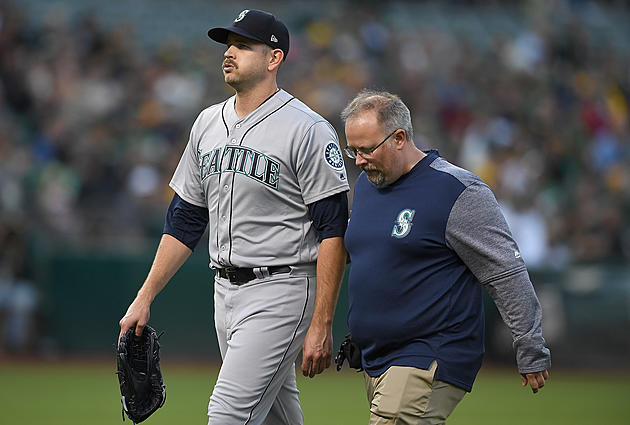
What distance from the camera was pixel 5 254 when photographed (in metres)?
12.0

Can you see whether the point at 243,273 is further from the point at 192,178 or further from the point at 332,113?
the point at 332,113

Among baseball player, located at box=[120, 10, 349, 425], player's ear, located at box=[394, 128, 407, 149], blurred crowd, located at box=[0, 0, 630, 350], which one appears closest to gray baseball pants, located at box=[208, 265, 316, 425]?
baseball player, located at box=[120, 10, 349, 425]

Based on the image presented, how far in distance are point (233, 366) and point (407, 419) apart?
0.87 meters

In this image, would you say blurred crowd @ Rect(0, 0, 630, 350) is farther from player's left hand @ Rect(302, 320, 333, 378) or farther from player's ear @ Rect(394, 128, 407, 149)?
player's ear @ Rect(394, 128, 407, 149)

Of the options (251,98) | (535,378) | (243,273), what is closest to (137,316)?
(243,273)

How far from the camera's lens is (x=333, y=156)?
4699 millimetres

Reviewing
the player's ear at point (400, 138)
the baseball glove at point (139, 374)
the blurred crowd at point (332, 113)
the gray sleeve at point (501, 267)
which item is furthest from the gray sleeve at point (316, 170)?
the blurred crowd at point (332, 113)

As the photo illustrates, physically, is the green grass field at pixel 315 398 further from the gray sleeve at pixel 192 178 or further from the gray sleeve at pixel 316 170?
the gray sleeve at pixel 316 170

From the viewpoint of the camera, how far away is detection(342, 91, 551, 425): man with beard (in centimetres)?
407

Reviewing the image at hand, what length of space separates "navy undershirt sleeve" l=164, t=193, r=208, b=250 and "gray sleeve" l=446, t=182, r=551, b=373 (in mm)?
1481

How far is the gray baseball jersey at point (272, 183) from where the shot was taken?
464cm

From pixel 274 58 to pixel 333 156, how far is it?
57 cm

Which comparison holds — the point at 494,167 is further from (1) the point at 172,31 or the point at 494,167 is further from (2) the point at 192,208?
(2) the point at 192,208

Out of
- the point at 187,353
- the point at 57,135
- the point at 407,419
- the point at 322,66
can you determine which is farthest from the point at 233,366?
the point at 322,66
